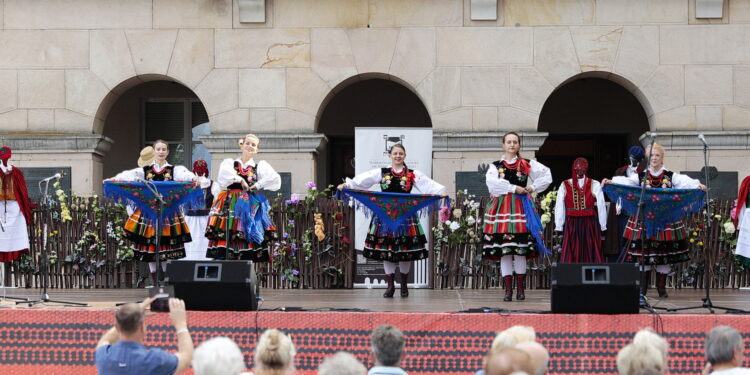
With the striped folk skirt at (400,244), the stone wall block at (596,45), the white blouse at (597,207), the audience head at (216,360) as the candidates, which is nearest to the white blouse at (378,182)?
the striped folk skirt at (400,244)

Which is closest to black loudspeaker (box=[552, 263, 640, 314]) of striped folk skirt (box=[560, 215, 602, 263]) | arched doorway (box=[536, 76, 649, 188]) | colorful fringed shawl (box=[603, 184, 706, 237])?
colorful fringed shawl (box=[603, 184, 706, 237])

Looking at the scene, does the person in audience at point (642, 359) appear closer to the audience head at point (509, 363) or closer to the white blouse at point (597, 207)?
the audience head at point (509, 363)

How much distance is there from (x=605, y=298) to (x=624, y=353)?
2.50 m

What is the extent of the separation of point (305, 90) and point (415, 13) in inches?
67.2

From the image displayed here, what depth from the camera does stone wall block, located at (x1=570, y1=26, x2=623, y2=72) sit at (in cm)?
1158

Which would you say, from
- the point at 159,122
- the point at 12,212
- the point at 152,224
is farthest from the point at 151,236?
the point at 159,122

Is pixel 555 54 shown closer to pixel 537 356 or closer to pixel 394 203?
pixel 394 203

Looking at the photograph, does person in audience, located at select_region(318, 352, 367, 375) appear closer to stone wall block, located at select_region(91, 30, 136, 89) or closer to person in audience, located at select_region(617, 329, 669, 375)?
person in audience, located at select_region(617, 329, 669, 375)

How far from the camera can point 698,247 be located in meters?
10.3

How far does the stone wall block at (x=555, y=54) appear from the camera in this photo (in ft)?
38.1

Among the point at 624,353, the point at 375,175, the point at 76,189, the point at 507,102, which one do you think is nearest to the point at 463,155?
the point at 507,102

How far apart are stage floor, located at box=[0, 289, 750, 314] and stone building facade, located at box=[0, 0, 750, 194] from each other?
2.11 metres

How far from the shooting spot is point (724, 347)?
14.3 feet

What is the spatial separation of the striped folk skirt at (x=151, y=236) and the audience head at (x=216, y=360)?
4931 mm
